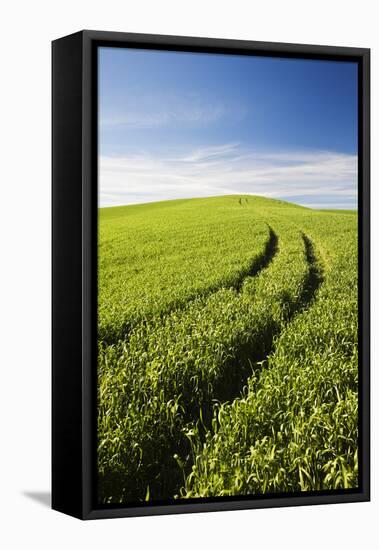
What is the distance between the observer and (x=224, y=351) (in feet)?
32.1

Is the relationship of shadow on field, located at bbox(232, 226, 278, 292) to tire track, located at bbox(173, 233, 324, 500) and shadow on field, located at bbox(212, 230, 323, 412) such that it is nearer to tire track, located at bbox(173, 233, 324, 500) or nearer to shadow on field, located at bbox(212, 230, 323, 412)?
shadow on field, located at bbox(212, 230, 323, 412)

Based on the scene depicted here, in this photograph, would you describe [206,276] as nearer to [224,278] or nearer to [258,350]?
[224,278]

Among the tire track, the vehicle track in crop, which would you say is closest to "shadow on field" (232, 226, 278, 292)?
the vehicle track in crop

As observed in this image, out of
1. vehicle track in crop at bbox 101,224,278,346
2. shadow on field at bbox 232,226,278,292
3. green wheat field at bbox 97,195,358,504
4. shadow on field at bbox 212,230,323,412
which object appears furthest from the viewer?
shadow on field at bbox 232,226,278,292

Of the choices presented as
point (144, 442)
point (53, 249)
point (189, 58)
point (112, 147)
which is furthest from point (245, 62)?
point (144, 442)

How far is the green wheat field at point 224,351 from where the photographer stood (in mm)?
9172

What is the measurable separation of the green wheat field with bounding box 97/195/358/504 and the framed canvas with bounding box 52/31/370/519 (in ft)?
0.06

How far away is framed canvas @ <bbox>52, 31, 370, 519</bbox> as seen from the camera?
9.07 metres

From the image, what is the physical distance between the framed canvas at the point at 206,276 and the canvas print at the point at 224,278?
0.01 m

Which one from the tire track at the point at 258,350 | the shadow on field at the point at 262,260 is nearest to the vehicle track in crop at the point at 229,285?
Answer: the shadow on field at the point at 262,260

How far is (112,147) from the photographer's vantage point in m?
9.17

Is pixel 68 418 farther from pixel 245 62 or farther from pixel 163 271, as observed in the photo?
pixel 245 62

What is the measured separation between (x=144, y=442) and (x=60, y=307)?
1402 millimetres

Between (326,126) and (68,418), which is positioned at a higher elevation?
(326,126)
